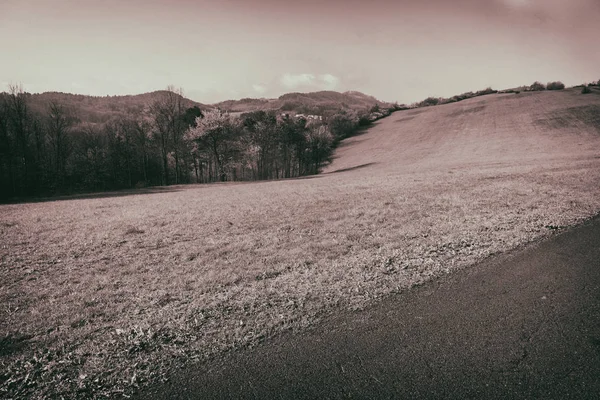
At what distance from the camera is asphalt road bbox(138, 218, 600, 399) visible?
169 inches

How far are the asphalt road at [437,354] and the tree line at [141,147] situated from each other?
184 ft

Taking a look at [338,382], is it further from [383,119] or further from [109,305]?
[383,119]

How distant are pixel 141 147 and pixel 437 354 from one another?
75.8 m

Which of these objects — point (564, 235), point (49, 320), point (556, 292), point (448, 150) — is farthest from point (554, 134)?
point (49, 320)

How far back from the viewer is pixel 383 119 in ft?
400

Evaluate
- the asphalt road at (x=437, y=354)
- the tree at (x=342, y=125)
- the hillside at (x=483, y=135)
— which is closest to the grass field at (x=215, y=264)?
the asphalt road at (x=437, y=354)

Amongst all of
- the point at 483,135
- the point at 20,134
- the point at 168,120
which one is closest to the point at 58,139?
the point at 20,134

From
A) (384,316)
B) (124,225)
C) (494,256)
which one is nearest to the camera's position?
(384,316)

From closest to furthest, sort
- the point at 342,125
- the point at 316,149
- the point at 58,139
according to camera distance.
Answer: the point at 58,139
the point at 316,149
the point at 342,125

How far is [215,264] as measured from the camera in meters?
9.77

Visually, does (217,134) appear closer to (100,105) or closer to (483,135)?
(483,135)

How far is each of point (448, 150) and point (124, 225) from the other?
62281mm

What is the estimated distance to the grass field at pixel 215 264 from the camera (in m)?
5.29

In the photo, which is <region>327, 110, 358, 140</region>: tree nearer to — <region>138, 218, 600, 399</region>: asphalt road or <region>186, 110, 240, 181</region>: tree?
<region>186, 110, 240, 181</region>: tree
